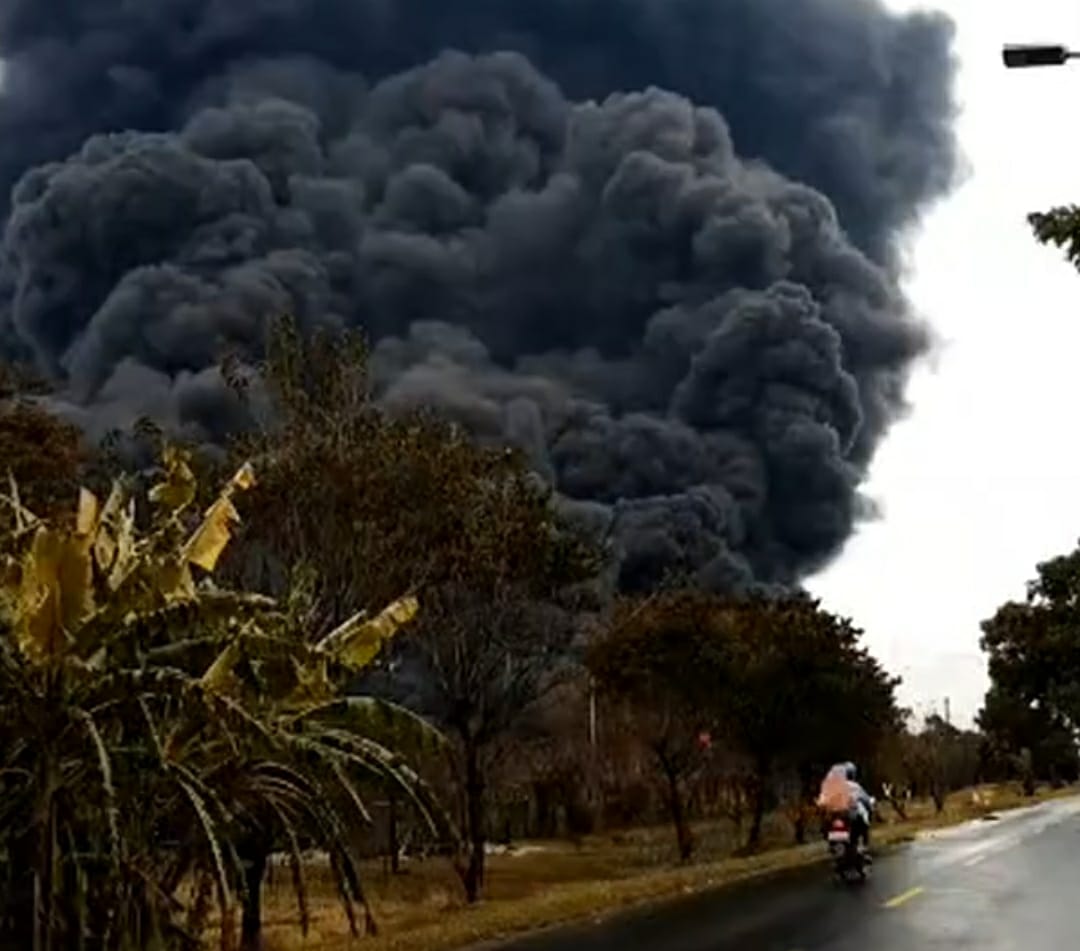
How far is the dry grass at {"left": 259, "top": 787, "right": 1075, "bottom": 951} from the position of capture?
57.1ft

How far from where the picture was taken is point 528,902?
20.3 meters

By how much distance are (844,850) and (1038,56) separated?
14.0 m

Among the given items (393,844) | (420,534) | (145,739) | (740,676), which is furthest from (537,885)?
(145,739)

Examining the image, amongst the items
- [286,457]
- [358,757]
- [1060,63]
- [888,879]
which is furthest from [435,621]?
[1060,63]

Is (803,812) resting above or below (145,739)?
above

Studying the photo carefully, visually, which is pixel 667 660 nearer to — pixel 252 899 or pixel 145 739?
pixel 252 899

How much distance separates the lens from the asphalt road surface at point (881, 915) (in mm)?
14672

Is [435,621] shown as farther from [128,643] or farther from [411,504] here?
[128,643]

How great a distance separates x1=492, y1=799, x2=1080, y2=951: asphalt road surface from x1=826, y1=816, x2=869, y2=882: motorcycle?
0.82 ft

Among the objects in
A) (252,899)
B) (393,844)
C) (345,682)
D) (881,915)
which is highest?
(393,844)

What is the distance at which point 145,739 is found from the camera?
34.8ft

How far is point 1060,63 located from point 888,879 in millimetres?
14063

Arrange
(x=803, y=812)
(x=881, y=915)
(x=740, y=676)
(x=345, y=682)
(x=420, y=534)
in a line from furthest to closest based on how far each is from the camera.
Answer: (x=803, y=812), (x=740, y=676), (x=420, y=534), (x=881, y=915), (x=345, y=682)

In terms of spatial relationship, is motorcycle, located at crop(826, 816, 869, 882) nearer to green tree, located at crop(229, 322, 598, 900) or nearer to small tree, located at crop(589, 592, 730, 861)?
green tree, located at crop(229, 322, 598, 900)
